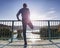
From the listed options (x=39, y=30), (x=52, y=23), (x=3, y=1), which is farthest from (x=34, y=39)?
(x=3, y=1)

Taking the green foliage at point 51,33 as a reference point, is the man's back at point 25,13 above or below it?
above

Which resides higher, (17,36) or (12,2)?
(12,2)

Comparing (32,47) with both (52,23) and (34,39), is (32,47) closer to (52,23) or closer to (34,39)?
(34,39)

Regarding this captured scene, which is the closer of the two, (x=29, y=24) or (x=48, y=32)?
(x=29, y=24)

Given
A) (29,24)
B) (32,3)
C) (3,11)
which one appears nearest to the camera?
(29,24)

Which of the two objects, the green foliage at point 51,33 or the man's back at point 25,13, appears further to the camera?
the green foliage at point 51,33

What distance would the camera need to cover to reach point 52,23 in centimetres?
743

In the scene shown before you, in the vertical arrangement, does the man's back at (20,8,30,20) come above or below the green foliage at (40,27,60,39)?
above

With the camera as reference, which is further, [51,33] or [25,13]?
[51,33]

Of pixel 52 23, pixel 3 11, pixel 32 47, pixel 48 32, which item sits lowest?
pixel 32 47

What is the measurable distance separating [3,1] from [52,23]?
156 inches

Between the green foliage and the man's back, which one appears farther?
the green foliage

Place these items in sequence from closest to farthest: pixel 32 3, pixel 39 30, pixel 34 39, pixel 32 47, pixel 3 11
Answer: pixel 32 47
pixel 34 39
pixel 39 30
pixel 32 3
pixel 3 11

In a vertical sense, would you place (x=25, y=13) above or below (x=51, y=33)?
above
